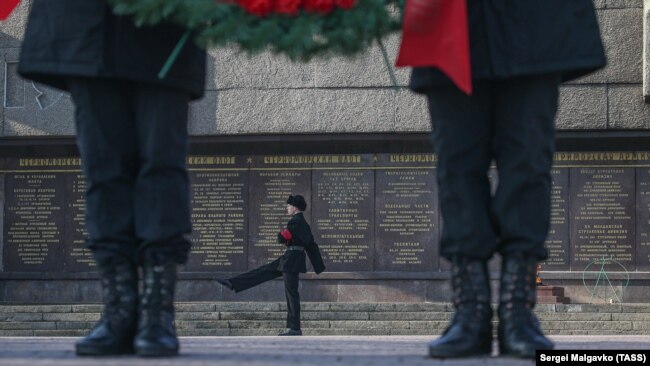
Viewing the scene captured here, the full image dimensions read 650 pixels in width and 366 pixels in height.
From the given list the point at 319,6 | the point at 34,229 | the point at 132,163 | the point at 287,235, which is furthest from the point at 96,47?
the point at 34,229

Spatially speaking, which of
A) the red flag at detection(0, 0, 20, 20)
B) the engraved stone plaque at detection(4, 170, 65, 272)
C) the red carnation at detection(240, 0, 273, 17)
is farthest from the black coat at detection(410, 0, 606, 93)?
the engraved stone plaque at detection(4, 170, 65, 272)

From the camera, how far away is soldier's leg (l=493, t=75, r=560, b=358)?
3723 mm

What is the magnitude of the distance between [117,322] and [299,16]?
40.2 inches

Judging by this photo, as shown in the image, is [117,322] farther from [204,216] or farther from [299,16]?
[204,216]

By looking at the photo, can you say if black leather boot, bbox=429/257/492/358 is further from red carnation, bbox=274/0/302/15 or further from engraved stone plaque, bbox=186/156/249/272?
engraved stone plaque, bbox=186/156/249/272

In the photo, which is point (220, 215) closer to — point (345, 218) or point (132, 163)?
point (345, 218)

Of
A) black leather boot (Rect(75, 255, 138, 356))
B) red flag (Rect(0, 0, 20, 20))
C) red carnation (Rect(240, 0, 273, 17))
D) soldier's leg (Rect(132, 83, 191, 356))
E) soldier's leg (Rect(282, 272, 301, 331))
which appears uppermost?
red flag (Rect(0, 0, 20, 20))

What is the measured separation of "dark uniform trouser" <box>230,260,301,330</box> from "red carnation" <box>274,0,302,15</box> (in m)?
Answer: 9.71

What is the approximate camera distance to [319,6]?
12.5 feet

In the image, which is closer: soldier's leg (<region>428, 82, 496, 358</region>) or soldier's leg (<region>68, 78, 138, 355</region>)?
soldier's leg (<region>428, 82, 496, 358</region>)

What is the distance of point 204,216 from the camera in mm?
16547

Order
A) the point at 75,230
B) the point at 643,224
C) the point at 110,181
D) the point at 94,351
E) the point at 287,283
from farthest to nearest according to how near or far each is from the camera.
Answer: the point at 75,230, the point at 643,224, the point at 287,283, the point at 110,181, the point at 94,351

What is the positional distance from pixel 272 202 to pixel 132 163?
1254cm

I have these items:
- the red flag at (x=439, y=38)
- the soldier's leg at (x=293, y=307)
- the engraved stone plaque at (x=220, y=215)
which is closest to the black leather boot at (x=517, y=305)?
the red flag at (x=439, y=38)
